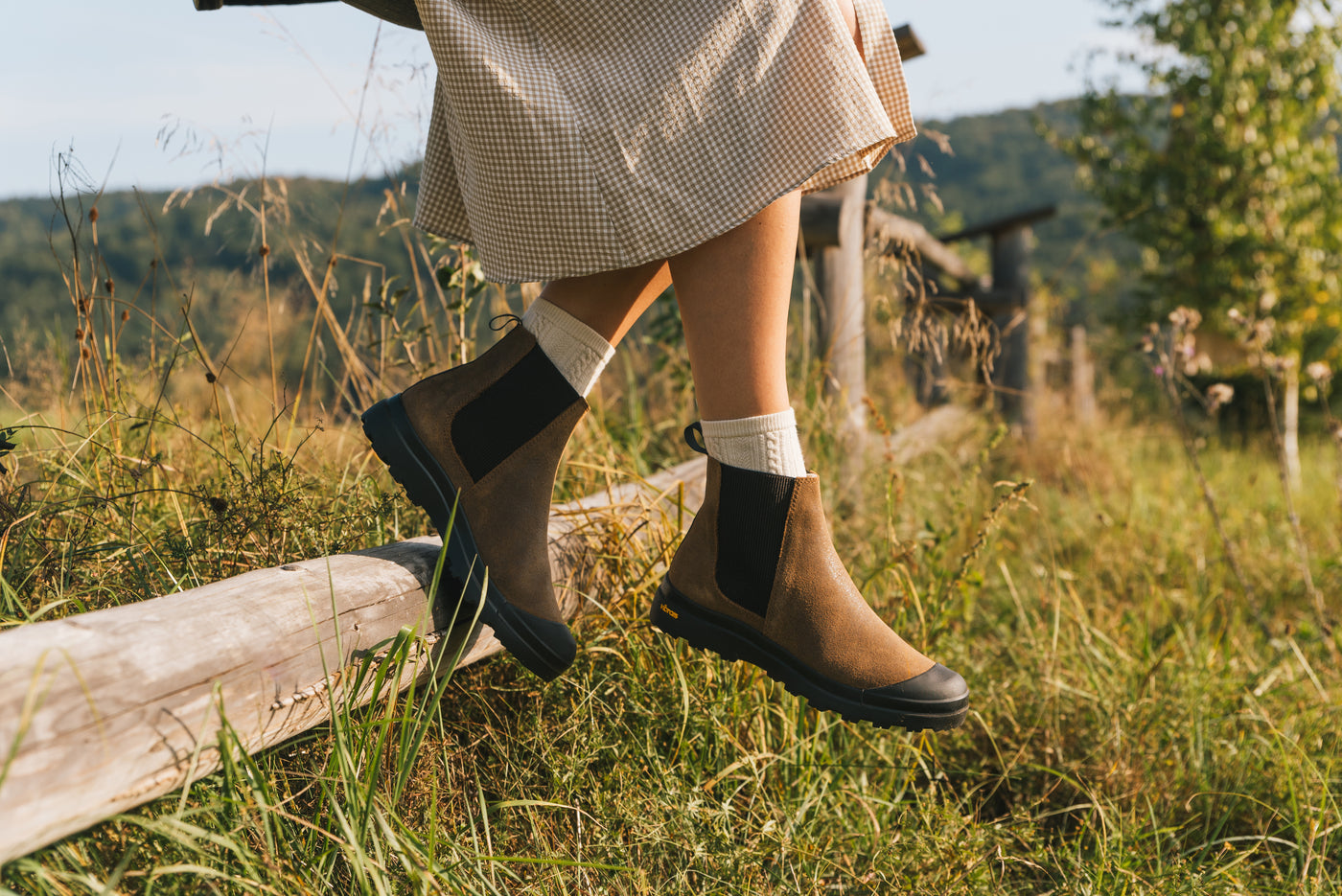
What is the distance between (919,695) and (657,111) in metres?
0.79

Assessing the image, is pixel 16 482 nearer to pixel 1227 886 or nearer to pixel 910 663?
pixel 910 663

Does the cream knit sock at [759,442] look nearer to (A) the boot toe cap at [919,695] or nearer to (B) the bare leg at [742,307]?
(B) the bare leg at [742,307]

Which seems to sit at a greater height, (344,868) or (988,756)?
(344,868)

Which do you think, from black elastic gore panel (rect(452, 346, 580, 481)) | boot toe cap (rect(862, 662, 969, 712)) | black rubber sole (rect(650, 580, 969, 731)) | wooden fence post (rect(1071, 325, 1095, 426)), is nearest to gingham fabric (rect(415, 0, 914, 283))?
black elastic gore panel (rect(452, 346, 580, 481))

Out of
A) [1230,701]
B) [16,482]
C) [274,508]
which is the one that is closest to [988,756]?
[1230,701]

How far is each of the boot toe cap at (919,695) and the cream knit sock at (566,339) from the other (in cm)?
55

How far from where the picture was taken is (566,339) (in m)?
1.15

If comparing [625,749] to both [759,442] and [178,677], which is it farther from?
[178,677]

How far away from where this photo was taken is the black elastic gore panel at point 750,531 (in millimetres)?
1119

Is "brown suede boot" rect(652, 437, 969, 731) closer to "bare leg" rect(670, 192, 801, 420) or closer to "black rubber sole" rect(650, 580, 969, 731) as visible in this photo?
"black rubber sole" rect(650, 580, 969, 731)

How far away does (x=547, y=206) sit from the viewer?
1057mm

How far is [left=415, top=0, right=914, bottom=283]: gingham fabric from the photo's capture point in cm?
102

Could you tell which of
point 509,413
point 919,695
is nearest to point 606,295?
point 509,413

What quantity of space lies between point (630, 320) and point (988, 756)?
1145mm
